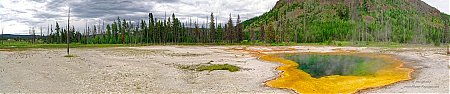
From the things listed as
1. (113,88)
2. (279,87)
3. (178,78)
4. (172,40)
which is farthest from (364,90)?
(172,40)

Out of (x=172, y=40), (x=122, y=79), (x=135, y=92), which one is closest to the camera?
(x=135, y=92)

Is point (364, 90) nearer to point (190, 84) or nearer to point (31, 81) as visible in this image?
point (190, 84)

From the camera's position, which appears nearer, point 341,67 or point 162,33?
point 341,67

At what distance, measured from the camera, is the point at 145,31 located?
140 metres

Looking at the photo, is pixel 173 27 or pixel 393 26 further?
pixel 393 26

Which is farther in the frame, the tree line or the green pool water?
the tree line

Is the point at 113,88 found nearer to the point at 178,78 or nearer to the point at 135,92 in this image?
the point at 135,92

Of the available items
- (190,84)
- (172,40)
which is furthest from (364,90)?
(172,40)

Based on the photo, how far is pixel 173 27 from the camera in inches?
5394

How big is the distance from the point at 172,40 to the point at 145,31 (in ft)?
38.9

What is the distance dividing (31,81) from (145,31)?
117m

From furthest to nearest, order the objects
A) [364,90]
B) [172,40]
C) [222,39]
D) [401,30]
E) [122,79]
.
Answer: [401,30]
[222,39]
[172,40]
[122,79]
[364,90]

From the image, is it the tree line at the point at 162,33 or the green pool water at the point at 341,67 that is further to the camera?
the tree line at the point at 162,33

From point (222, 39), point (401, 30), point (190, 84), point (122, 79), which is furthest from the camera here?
point (401, 30)
